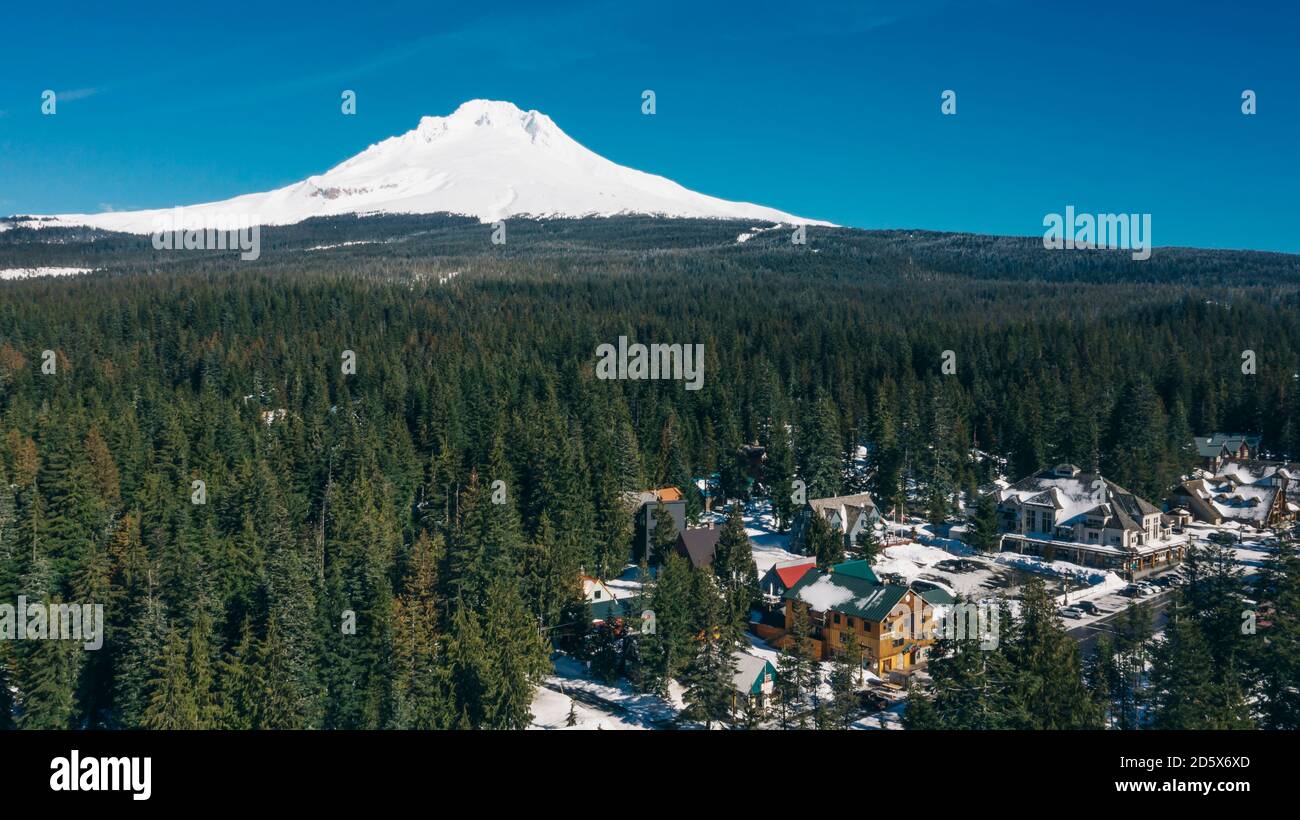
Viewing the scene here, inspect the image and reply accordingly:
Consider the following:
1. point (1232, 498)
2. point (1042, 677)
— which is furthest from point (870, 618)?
point (1232, 498)

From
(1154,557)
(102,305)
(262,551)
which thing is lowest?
(1154,557)

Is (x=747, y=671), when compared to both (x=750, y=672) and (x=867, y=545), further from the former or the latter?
(x=867, y=545)

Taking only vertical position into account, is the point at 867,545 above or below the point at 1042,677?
below

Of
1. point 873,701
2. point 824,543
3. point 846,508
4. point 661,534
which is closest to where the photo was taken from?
point 873,701

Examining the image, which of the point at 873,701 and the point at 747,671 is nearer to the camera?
the point at 747,671

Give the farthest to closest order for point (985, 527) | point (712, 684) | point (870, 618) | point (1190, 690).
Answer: point (985, 527) → point (870, 618) → point (712, 684) → point (1190, 690)

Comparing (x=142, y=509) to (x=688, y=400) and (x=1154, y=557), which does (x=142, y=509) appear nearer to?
(x=688, y=400)

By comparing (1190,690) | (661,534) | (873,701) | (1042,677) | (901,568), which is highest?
(1042,677)

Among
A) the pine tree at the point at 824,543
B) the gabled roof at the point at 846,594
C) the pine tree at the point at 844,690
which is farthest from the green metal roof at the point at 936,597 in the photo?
the pine tree at the point at 844,690

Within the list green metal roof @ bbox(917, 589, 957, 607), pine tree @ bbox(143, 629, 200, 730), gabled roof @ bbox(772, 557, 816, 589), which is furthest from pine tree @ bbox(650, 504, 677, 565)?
pine tree @ bbox(143, 629, 200, 730)
